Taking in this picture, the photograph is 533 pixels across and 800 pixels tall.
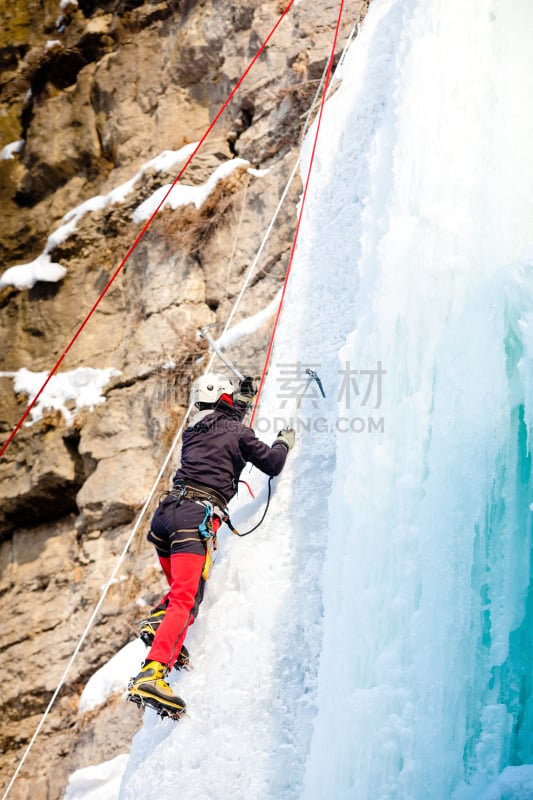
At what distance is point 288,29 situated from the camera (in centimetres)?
705

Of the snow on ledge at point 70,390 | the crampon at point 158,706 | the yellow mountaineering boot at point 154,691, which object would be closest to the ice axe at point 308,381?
the yellow mountaineering boot at point 154,691

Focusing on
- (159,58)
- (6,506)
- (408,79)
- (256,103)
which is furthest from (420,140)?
(159,58)

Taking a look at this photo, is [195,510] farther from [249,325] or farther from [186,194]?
[186,194]

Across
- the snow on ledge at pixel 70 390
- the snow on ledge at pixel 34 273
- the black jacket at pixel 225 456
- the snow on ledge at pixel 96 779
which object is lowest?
the snow on ledge at pixel 96 779

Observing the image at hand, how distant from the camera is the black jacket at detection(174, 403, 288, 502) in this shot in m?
3.80

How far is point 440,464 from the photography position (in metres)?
2.88

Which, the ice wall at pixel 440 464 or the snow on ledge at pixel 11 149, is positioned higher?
the snow on ledge at pixel 11 149

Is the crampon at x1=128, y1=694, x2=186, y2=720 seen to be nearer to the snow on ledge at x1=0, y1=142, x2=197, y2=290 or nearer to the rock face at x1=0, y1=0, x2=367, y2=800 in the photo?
the rock face at x1=0, y1=0, x2=367, y2=800

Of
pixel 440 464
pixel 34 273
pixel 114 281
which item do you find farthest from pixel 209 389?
pixel 34 273

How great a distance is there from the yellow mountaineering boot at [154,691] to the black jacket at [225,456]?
0.93 m

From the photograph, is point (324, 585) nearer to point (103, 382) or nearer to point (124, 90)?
point (103, 382)

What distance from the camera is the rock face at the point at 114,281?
5824 millimetres

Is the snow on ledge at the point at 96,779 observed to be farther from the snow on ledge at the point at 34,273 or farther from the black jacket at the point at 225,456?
the snow on ledge at the point at 34,273

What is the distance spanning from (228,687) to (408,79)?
126 inches
